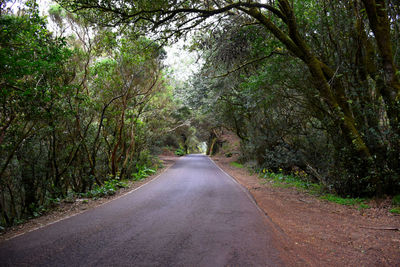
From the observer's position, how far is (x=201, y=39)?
33.1 ft

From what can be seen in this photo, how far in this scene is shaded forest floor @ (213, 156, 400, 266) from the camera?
12.7 ft

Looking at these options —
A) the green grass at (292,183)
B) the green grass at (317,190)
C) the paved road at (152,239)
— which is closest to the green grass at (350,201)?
the green grass at (317,190)

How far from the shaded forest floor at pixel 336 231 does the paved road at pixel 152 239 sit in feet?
1.98

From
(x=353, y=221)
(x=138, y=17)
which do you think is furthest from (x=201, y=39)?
(x=353, y=221)

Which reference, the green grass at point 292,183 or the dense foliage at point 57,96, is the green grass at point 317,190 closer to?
the green grass at point 292,183

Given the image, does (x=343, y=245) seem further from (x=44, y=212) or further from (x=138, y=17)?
(x=44, y=212)

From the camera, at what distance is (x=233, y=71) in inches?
391

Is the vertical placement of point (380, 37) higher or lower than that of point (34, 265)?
higher

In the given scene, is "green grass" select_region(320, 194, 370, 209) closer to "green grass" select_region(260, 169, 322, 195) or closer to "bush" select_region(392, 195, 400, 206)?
"bush" select_region(392, 195, 400, 206)

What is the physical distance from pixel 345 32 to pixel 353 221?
6267mm

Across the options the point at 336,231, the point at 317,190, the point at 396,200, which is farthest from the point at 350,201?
the point at 336,231

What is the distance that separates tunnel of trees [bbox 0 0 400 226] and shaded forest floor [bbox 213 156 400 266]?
1.35 metres

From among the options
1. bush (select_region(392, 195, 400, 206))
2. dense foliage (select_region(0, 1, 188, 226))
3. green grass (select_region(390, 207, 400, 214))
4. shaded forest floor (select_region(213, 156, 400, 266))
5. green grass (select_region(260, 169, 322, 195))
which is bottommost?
green grass (select_region(260, 169, 322, 195))

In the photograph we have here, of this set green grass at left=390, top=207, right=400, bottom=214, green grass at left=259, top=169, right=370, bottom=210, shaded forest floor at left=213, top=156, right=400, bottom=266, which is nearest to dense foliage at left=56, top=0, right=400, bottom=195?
green grass at left=259, top=169, right=370, bottom=210
